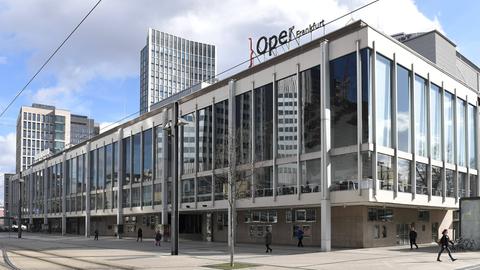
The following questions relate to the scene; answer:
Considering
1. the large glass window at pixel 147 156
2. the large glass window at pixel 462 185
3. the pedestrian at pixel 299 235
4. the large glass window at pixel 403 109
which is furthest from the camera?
the large glass window at pixel 147 156

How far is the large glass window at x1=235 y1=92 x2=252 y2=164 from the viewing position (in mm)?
44688

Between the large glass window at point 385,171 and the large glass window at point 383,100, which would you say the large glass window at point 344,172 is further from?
the large glass window at point 383,100

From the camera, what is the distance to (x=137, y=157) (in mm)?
65188

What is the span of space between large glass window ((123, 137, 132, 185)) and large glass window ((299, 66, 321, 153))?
3322cm

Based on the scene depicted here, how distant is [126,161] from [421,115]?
3883 cm

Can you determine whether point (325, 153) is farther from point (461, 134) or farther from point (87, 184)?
point (87, 184)

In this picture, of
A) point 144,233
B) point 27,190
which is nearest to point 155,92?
point 144,233

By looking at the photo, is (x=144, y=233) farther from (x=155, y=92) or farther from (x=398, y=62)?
(x=398, y=62)

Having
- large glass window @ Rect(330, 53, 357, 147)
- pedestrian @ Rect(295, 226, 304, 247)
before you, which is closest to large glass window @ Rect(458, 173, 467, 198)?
pedestrian @ Rect(295, 226, 304, 247)

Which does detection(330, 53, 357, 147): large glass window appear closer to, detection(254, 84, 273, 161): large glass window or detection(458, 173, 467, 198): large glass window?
detection(254, 84, 273, 161): large glass window

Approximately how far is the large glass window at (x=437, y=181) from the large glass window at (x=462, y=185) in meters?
4.70

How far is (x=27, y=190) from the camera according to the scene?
12006cm

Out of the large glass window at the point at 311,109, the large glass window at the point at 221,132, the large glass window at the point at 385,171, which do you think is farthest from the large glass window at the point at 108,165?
the large glass window at the point at 385,171

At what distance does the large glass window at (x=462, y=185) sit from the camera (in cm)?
4817
